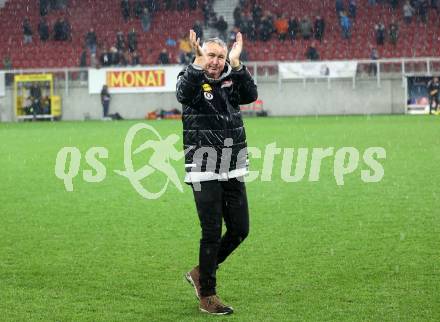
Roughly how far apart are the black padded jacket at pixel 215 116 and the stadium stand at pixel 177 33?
34544mm

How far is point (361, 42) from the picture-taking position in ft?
135

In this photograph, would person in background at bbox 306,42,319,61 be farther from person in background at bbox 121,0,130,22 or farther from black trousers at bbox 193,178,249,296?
black trousers at bbox 193,178,249,296

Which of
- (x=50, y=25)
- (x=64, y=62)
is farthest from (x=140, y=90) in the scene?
(x=50, y=25)

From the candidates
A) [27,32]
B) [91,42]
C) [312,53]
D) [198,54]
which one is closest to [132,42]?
[91,42]

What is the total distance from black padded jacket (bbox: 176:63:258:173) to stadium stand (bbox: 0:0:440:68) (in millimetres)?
34544

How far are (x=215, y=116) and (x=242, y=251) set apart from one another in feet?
8.71

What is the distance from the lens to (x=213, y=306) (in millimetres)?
6320

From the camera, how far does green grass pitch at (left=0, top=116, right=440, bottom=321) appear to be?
256 inches

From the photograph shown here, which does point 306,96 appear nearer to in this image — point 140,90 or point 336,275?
point 140,90

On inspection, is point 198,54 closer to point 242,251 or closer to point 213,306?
point 213,306

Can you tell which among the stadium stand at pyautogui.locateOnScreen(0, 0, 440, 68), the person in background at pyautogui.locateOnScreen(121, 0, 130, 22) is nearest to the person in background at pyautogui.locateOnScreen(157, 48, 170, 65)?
the stadium stand at pyautogui.locateOnScreen(0, 0, 440, 68)

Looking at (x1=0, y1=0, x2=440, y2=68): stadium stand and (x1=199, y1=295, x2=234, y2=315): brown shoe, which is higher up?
(x1=0, y1=0, x2=440, y2=68): stadium stand

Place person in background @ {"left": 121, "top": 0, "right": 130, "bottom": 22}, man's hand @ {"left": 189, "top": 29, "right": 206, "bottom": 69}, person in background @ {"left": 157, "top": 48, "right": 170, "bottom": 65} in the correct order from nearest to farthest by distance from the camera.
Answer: man's hand @ {"left": 189, "top": 29, "right": 206, "bottom": 69}, person in background @ {"left": 157, "top": 48, "right": 170, "bottom": 65}, person in background @ {"left": 121, "top": 0, "right": 130, "bottom": 22}

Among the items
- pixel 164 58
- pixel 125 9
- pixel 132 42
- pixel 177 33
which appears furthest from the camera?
pixel 125 9
